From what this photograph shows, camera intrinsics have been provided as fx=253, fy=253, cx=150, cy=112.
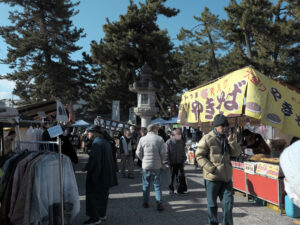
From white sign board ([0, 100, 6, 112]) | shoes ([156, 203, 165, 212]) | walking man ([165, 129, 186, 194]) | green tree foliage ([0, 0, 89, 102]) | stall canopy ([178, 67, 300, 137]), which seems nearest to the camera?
white sign board ([0, 100, 6, 112])

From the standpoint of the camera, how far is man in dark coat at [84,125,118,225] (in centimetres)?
443

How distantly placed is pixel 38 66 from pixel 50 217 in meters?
24.3

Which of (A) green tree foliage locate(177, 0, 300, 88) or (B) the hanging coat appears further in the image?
(A) green tree foliage locate(177, 0, 300, 88)

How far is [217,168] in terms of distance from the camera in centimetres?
374

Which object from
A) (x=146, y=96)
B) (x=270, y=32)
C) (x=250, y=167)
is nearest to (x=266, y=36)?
(x=270, y=32)

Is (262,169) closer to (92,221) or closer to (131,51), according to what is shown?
(92,221)

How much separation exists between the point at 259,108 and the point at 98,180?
3269mm

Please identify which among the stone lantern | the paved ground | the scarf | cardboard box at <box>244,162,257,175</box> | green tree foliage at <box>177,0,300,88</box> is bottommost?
the paved ground

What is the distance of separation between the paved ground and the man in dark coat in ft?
1.27

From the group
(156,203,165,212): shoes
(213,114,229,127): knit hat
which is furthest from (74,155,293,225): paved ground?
(213,114,229,127): knit hat

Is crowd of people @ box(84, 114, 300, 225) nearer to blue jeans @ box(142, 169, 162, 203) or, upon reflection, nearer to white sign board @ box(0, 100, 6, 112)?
blue jeans @ box(142, 169, 162, 203)

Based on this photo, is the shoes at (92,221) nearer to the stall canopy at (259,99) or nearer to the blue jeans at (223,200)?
the blue jeans at (223,200)

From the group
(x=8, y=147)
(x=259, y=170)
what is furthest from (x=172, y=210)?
(x=8, y=147)

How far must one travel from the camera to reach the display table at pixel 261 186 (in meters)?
4.92
